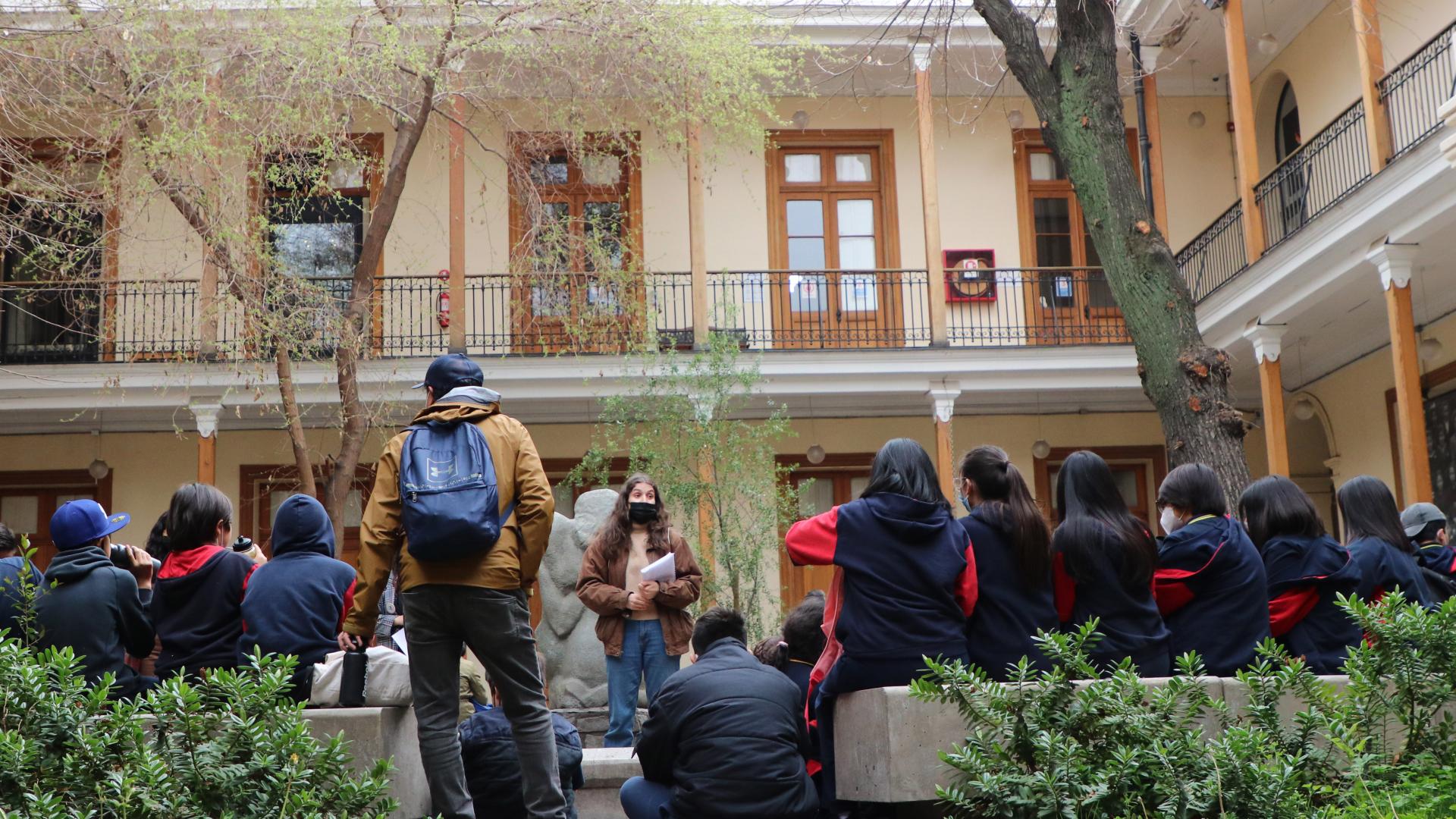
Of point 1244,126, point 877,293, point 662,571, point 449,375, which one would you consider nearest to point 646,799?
point 449,375

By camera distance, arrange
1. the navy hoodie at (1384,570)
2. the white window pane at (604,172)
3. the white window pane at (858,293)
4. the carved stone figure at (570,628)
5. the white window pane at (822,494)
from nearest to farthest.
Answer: the navy hoodie at (1384,570) → the carved stone figure at (570,628) → the white window pane at (604,172) → the white window pane at (858,293) → the white window pane at (822,494)

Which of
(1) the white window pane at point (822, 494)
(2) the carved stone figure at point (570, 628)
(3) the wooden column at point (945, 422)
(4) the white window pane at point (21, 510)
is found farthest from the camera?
(1) the white window pane at point (822, 494)

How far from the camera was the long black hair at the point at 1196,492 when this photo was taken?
4559 millimetres

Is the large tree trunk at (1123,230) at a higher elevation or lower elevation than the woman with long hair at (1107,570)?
higher

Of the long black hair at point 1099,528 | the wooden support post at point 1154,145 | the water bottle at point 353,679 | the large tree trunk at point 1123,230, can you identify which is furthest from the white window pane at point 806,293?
the water bottle at point 353,679

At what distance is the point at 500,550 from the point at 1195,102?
14333mm

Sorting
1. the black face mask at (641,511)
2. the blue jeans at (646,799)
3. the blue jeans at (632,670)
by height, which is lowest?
the blue jeans at (646,799)

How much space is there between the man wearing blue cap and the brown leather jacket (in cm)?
247

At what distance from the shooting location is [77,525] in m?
4.56

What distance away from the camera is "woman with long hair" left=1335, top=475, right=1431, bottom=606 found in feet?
16.1

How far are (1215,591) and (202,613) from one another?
3.36 metres

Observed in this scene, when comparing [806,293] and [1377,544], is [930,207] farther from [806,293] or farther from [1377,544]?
[1377,544]

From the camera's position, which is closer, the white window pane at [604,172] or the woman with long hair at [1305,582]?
the woman with long hair at [1305,582]

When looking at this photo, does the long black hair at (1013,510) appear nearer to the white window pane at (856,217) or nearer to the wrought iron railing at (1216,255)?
the wrought iron railing at (1216,255)
